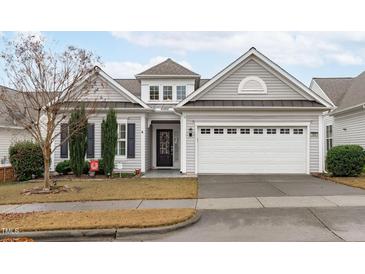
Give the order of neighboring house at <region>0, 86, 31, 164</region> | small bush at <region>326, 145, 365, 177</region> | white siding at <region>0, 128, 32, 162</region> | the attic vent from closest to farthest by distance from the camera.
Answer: small bush at <region>326, 145, 365, 177</region>, the attic vent, neighboring house at <region>0, 86, 31, 164</region>, white siding at <region>0, 128, 32, 162</region>

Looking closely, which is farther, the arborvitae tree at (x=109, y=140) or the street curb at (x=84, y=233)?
the arborvitae tree at (x=109, y=140)

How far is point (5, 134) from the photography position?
21.1m

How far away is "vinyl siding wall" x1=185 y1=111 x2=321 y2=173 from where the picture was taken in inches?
619

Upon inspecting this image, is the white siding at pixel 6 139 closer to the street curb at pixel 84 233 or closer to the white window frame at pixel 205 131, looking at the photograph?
the white window frame at pixel 205 131

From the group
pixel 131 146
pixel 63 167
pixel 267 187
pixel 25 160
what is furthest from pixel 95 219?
pixel 25 160

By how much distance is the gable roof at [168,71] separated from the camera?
62.7 ft

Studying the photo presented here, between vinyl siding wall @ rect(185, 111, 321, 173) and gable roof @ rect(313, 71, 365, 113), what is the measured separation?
11.8ft

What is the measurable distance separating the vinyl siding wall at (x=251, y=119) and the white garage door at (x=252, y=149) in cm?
37

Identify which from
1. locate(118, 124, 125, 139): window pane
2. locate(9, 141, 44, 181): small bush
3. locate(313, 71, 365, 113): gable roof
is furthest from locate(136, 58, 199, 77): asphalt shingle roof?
locate(313, 71, 365, 113): gable roof

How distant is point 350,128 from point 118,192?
587 inches

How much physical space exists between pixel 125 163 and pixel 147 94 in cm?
488

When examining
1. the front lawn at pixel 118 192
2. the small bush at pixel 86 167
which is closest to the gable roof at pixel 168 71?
the small bush at pixel 86 167

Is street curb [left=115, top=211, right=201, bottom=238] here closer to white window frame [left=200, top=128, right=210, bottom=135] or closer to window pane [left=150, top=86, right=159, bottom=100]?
white window frame [left=200, top=128, right=210, bottom=135]

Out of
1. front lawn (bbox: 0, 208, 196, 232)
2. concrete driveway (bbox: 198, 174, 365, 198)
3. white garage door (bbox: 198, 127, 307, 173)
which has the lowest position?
front lawn (bbox: 0, 208, 196, 232)
